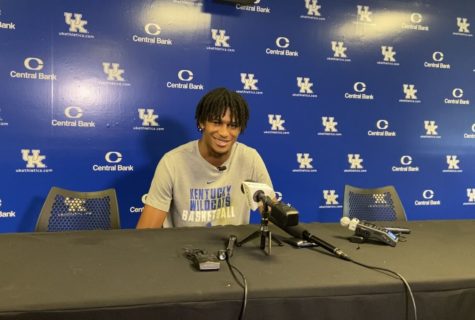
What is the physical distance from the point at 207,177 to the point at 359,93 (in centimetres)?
161

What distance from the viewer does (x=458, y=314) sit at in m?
0.88

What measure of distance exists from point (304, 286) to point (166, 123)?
5.89 feet

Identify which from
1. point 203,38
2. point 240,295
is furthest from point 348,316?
point 203,38

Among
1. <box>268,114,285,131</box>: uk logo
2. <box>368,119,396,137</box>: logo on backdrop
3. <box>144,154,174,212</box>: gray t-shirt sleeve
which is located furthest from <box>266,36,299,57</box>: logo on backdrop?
<box>144,154,174,212</box>: gray t-shirt sleeve

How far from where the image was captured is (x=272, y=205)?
988mm

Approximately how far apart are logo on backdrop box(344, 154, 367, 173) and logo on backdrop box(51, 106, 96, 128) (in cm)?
184

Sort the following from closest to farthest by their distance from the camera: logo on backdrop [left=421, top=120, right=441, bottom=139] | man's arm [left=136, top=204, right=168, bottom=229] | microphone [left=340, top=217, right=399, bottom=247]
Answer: microphone [left=340, top=217, right=399, bottom=247] → man's arm [left=136, top=204, right=168, bottom=229] → logo on backdrop [left=421, top=120, right=441, bottom=139]

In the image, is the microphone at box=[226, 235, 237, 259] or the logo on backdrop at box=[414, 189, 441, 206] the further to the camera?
the logo on backdrop at box=[414, 189, 441, 206]

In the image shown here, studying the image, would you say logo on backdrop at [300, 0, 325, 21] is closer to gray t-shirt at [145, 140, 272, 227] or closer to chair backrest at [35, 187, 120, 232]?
gray t-shirt at [145, 140, 272, 227]

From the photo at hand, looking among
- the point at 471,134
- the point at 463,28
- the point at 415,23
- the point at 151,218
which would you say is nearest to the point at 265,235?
the point at 151,218

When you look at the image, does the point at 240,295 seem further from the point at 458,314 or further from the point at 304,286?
the point at 458,314

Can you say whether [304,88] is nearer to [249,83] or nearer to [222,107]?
[249,83]

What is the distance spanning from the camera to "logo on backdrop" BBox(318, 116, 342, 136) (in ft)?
8.86

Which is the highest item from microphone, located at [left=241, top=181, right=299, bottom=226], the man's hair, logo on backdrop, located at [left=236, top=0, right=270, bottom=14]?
logo on backdrop, located at [left=236, top=0, right=270, bottom=14]
